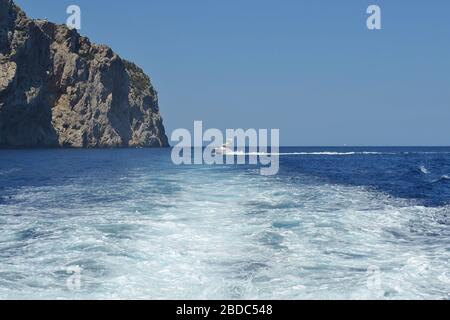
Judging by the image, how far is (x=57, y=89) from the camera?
157 m

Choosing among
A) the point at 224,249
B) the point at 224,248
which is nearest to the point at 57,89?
the point at 224,248

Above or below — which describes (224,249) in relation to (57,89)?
below

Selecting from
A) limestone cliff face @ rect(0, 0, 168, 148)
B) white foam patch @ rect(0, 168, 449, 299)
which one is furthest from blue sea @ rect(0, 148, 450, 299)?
limestone cliff face @ rect(0, 0, 168, 148)

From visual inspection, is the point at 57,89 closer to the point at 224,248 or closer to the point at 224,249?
the point at 224,248

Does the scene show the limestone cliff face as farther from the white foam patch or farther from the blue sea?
the white foam patch

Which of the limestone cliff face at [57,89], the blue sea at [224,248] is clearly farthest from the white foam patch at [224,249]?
the limestone cliff face at [57,89]

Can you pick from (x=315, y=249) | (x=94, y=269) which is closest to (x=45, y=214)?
(x=94, y=269)

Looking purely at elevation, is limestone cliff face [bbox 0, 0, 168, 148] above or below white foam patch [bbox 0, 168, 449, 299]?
above

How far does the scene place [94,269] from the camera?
10.5m

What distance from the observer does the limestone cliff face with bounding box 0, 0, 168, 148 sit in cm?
11675

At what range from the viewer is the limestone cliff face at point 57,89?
383 feet

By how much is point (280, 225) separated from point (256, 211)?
12.0 ft

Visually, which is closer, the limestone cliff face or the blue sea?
the blue sea

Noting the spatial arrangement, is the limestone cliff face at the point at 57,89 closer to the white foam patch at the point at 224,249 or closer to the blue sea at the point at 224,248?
the blue sea at the point at 224,248
